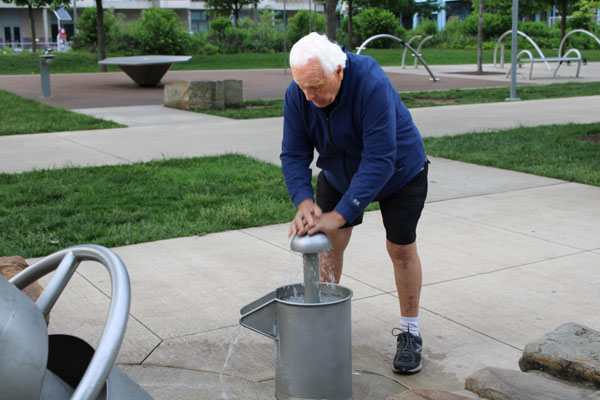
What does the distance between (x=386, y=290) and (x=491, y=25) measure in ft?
131

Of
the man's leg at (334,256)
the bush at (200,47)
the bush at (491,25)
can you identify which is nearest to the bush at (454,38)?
the bush at (491,25)

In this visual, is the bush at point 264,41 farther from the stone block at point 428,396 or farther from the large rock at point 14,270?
the stone block at point 428,396

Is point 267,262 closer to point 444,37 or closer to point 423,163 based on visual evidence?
point 423,163

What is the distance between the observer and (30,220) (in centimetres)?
564

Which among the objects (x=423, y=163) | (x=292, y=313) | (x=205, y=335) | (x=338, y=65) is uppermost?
(x=338, y=65)

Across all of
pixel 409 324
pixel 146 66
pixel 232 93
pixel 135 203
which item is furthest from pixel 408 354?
pixel 146 66

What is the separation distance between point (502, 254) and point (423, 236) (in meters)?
0.64

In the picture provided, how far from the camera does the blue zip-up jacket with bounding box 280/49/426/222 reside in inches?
109

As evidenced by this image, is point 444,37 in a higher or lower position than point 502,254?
higher

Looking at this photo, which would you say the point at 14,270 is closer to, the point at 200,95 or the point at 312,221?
the point at 312,221

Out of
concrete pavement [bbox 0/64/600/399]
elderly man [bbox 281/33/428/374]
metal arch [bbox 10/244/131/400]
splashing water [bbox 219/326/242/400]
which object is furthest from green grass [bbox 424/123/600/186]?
metal arch [bbox 10/244/131/400]

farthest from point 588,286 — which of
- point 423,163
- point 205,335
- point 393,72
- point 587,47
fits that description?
point 587,47

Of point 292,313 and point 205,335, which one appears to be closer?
point 292,313

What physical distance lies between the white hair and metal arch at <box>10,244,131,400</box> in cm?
120
